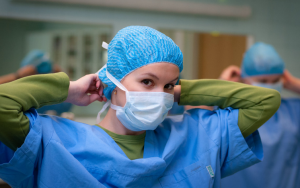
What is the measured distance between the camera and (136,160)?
1090 mm

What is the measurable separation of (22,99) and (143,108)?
1.47 ft

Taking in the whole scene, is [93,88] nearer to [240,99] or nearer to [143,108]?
[143,108]

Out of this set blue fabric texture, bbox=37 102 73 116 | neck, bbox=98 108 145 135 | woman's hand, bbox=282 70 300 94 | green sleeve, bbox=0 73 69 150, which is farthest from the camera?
blue fabric texture, bbox=37 102 73 116

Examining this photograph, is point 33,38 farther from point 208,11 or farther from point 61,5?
point 208,11

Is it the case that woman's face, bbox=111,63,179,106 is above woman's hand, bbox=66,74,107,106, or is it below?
above

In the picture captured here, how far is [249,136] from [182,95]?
15.5 inches

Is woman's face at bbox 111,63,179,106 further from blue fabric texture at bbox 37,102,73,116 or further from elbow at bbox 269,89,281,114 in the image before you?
blue fabric texture at bbox 37,102,73,116

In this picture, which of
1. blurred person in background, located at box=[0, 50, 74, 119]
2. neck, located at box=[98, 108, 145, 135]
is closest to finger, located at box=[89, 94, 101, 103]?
neck, located at box=[98, 108, 145, 135]

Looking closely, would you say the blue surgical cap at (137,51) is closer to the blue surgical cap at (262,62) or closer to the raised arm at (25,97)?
the raised arm at (25,97)

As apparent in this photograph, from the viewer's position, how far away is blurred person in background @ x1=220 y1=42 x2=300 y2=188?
184 cm

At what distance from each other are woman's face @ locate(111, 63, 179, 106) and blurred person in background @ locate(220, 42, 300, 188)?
906 mm

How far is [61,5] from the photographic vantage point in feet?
9.18

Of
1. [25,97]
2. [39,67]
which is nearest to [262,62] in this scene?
[25,97]

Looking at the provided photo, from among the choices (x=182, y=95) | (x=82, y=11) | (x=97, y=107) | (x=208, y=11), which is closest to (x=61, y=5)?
(x=82, y=11)
